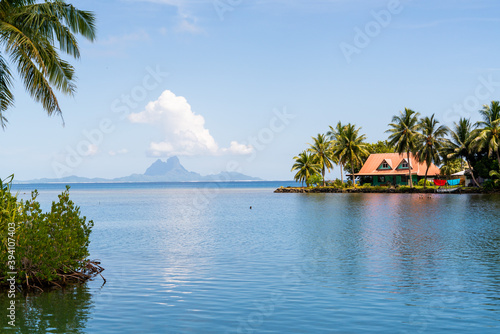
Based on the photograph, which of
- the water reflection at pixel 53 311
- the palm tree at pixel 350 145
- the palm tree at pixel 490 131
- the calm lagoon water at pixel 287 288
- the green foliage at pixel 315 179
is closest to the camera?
the water reflection at pixel 53 311

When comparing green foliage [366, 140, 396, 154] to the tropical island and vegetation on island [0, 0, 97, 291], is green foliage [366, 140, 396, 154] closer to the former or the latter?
the tropical island

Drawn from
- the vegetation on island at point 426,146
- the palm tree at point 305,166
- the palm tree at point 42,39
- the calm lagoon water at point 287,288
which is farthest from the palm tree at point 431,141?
the palm tree at point 42,39

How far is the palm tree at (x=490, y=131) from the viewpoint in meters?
71.1

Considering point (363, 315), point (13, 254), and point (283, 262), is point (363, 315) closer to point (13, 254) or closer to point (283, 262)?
point (283, 262)

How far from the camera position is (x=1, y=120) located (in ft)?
58.7

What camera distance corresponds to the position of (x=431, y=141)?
8156 cm

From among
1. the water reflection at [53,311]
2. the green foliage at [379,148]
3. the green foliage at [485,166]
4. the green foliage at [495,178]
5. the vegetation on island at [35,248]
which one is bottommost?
the water reflection at [53,311]

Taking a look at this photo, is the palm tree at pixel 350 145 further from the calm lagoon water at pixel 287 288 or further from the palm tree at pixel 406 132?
the calm lagoon water at pixel 287 288

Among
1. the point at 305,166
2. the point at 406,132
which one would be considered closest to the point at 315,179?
the point at 305,166

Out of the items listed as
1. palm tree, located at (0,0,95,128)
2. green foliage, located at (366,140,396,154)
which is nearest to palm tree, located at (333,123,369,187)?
green foliage, located at (366,140,396,154)

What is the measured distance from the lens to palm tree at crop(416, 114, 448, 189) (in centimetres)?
8162

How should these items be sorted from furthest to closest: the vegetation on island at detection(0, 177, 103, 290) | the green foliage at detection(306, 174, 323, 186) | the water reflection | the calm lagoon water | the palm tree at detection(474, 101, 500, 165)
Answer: the green foliage at detection(306, 174, 323, 186) < the palm tree at detection(474, 101, 500, 165) < the vegetation on island at detection(0, 177, 103, 290) < the calm lagoon water < the water reflection

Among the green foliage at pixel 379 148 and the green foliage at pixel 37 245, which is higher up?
the green foliage at pixel 379 148

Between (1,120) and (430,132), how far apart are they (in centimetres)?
7707
